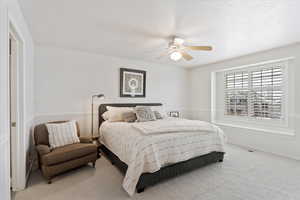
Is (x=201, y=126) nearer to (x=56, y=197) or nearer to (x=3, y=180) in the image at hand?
(x=56, y=197)

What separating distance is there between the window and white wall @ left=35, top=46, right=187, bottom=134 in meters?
2.48

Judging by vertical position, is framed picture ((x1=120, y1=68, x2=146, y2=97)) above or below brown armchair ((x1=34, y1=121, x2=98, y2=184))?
above

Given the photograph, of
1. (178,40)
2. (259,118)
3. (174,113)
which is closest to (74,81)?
(178,40)

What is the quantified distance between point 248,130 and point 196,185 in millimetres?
2578

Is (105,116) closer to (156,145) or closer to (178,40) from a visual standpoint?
(156,145)

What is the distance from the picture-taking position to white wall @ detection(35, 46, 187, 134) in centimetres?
316

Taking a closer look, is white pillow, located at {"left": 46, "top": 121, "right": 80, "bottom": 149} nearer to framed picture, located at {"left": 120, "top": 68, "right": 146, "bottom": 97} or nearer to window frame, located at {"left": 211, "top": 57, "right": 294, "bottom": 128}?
framed picture, located at {"left": 120, "top": 68, "right": 146, "bottom": 97}

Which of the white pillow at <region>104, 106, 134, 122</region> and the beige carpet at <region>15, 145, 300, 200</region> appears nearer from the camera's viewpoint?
the beige carpet at <region>15, 145, 300, 200</region>

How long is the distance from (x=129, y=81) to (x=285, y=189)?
375cm

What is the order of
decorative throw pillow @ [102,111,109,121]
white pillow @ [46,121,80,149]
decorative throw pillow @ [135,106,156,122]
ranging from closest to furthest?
white pillow @ [46,121,80,149] < decorative throw pillow @ [135,106,156,122] < decorative throw pillow @ [102,111,109,121]

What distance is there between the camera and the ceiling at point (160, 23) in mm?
1833

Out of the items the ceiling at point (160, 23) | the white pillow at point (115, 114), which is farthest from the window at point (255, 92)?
the white pillow at point (115, 114)

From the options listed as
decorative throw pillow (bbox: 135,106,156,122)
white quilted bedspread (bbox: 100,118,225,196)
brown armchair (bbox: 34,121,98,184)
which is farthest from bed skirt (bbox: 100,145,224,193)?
decorative throw pillow (bbox: 135,106,156,122)

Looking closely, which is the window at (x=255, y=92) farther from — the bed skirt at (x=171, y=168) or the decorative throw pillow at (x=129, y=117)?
the decorative throw pillow at (x=129, y=117)
